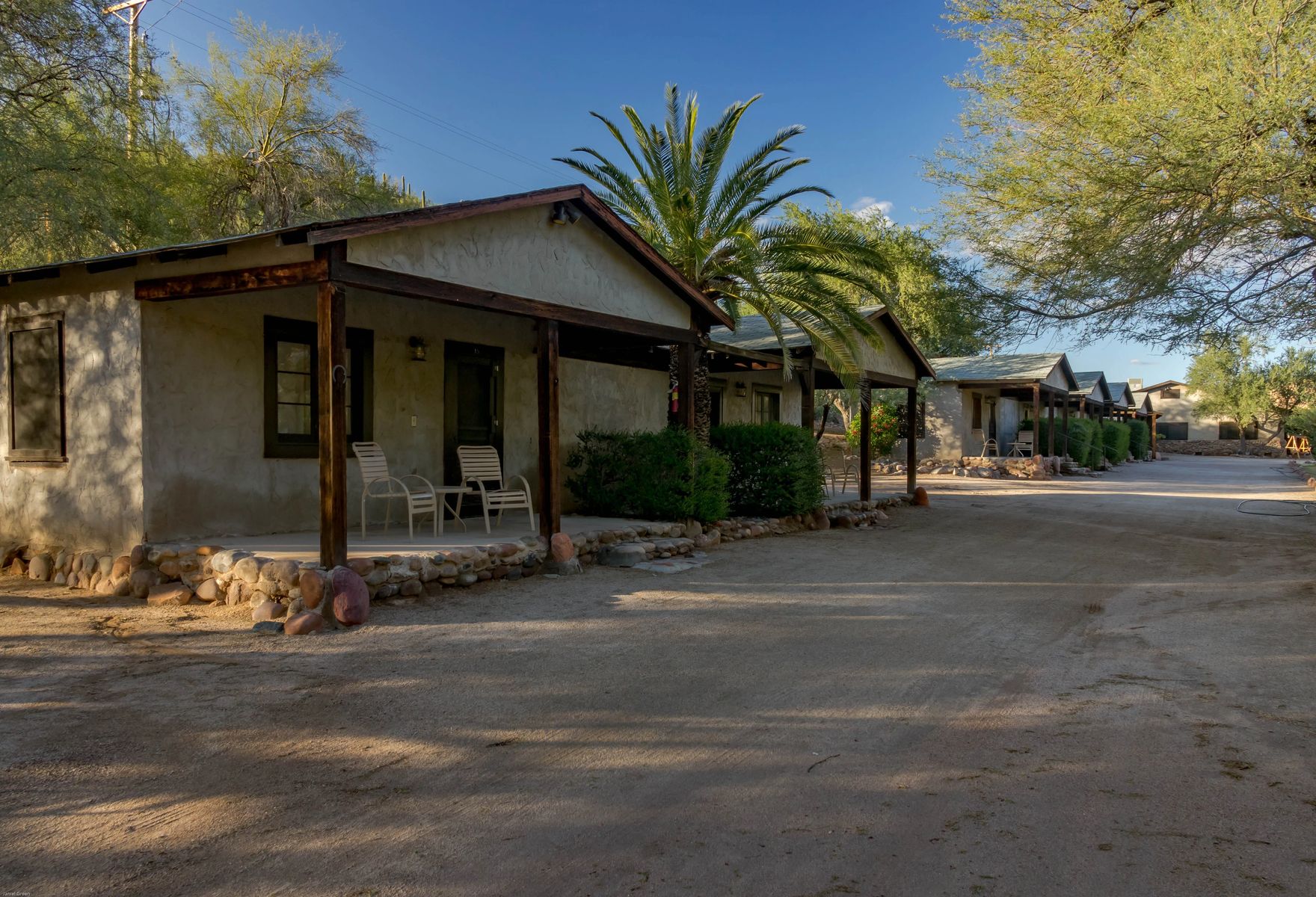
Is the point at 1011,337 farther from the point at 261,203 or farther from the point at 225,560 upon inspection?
the point at 261,203

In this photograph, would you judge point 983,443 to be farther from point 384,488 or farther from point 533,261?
point 384,488

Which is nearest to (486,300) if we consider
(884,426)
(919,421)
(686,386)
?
(686,386)

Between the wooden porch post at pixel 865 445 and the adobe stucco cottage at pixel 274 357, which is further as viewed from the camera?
the wooden porch post at pixel 865 445

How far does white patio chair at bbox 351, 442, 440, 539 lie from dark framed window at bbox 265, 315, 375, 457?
15.0 inches

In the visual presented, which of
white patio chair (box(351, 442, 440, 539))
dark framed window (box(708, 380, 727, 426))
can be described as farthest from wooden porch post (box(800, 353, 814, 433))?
white patio chair (box(351, 442, 440, 539))

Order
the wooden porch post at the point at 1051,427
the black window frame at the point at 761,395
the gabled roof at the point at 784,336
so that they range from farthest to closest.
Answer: the wooden porch post at the point at 1051,427
the black window frame at the point at 761,395
the gabled roof at the point at 784,336

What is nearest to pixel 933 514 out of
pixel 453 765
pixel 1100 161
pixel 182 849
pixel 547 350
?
pixel 1100 161

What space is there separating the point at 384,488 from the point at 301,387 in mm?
1313

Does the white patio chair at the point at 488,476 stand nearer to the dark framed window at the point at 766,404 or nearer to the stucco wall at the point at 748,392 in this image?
the stucco wall at the point at 748,392

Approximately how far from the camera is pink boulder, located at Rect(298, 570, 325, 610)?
6.28 m

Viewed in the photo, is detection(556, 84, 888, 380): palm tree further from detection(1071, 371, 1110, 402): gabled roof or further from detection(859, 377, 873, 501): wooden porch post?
detection(1071, 371, 1110, 402): gabled roof

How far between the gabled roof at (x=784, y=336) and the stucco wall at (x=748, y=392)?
76 cm

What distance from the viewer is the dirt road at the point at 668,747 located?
290 cm

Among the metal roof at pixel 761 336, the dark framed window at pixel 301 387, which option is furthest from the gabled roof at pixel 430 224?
the metal roof at pixel 761 336
